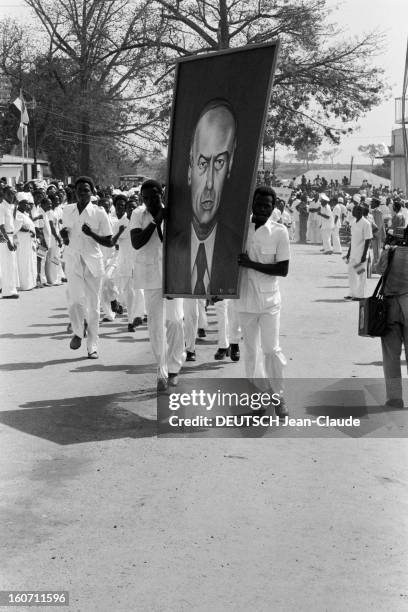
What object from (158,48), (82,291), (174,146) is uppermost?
(158,48)

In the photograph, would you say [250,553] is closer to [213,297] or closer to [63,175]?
[213,297]

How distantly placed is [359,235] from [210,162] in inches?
351

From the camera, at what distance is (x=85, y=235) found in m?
10.8

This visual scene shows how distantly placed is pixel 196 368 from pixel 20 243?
9118 millimetres

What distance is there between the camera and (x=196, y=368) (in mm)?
10453

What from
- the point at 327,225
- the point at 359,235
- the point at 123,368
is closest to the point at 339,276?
the point at 359,235

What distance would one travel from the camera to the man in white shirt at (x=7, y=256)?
17438mm

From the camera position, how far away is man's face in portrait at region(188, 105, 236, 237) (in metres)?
8.04

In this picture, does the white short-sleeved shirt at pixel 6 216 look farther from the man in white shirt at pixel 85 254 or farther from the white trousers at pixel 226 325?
the white trousers at pixel 226 325

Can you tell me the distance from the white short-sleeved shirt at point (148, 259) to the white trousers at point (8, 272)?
888 cm

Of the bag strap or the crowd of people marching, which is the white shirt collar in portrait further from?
the bag strap

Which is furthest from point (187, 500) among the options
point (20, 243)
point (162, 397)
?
point (20, 243)

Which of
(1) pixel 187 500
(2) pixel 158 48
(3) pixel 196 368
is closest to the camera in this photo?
(1) pixel 187 500

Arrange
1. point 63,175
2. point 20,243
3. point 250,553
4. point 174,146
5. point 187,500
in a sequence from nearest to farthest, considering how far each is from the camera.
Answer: point 250,553 < point 187,500 < point 174,146 < point 20,243 < point 63,175
